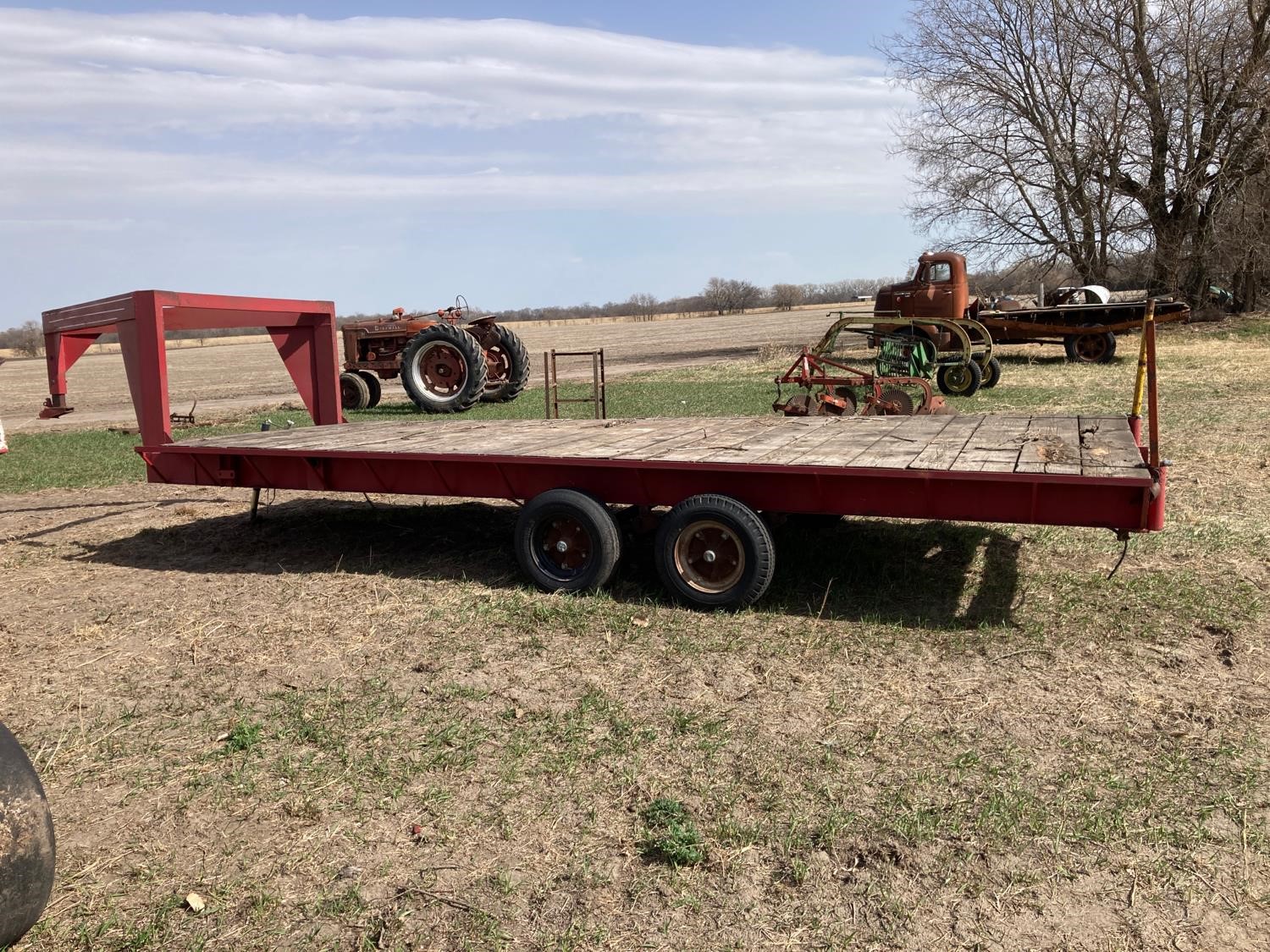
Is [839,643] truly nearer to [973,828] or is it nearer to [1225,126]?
[973,828]

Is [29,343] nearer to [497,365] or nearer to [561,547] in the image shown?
[497,365]

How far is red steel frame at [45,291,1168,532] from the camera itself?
4.86 metres

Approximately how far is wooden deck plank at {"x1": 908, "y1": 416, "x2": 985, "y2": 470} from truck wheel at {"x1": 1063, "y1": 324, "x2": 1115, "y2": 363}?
14585 millimetres

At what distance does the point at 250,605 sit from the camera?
6184 millimetres

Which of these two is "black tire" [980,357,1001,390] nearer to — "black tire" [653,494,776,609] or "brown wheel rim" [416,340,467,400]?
"brown wheel rim" [416,340,467,400]

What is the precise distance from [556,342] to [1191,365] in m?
36.2

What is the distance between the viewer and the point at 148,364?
7.26 m

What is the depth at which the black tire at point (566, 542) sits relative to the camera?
19.1ft

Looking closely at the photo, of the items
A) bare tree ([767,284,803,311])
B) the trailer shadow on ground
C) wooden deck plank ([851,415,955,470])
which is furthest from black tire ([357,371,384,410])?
bare tree ([767,284,803,311])

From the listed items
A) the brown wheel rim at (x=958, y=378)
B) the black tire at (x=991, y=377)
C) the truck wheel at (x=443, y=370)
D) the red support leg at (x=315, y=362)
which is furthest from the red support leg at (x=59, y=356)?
the black tire at (x=991, y=377)

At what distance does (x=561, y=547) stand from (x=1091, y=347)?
17.9 meters

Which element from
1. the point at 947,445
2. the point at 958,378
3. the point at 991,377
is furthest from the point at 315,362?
the point at 991,377

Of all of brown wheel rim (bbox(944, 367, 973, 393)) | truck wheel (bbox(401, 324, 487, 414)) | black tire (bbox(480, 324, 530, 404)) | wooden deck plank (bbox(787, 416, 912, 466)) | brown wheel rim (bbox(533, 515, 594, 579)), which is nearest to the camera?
wooden deck plank (bbox(787, 416, 912, 466))

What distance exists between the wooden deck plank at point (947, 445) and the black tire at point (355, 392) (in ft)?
40.4
